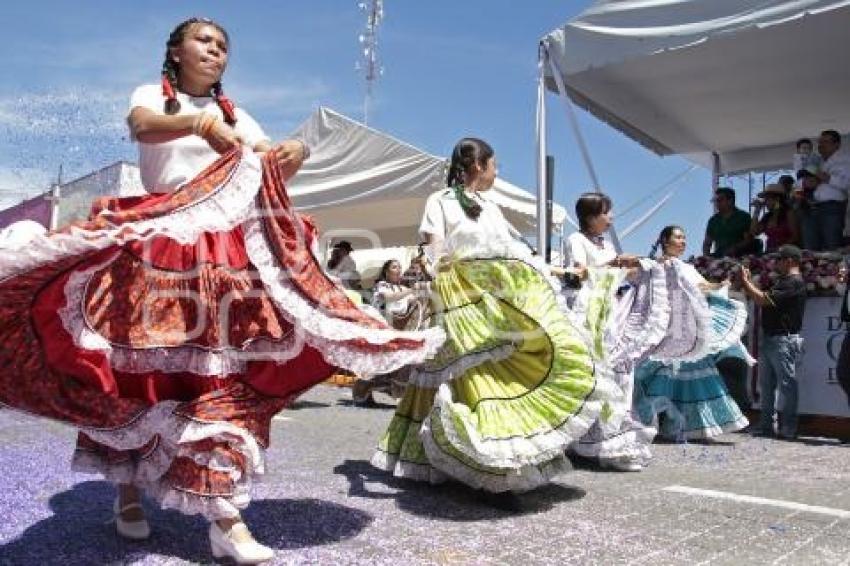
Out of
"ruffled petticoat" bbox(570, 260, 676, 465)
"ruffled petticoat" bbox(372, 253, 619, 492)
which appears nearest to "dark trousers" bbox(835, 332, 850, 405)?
"ruffled petticoat" bbox(570, 260, 676, 465)

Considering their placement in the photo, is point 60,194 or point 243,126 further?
point 60,194

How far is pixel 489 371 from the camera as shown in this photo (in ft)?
11.2

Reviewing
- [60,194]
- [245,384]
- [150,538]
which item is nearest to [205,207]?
[245,384]

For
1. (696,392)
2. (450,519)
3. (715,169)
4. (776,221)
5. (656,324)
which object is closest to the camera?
(450,519)

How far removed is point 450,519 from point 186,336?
128cm

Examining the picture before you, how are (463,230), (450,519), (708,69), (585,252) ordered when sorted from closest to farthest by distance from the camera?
(450,519) < (463,230) < (585,252) < (708,69)

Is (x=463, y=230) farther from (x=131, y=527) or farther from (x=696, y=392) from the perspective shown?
(x=696, y=392)

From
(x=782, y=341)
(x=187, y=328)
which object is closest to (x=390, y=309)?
(x=782, y=341)

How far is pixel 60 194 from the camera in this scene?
12.8 meters

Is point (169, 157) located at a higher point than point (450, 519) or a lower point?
higher

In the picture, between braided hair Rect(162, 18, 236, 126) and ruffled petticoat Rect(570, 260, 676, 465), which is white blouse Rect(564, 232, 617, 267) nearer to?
ruffled petticoat Rect(570, 260, 676, 465)

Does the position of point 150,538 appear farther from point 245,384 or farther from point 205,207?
point 205,207

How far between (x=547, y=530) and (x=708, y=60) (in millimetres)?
6312

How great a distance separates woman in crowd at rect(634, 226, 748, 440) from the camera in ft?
19.5
